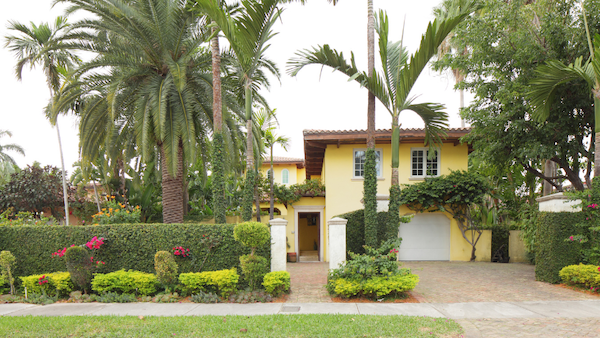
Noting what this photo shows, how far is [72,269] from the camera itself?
8469 millimetres

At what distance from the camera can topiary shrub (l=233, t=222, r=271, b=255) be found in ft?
26.2

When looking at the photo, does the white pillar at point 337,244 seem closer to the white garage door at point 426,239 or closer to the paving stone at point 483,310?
the paving stone at point 483,310

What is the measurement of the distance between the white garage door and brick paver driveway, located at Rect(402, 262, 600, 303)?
2563 millimetres

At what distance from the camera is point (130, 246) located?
29.4ft

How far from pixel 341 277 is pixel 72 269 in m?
6.49

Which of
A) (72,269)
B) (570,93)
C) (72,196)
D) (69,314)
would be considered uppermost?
(570,93)

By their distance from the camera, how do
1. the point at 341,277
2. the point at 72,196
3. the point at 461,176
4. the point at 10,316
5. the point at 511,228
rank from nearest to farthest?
the point at 10,316, the point at 341,277, the point at 461,176, the point at 511,228, the point at 72,196

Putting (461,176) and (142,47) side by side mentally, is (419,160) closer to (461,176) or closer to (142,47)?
(461,176)

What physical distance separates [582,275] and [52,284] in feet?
43.1

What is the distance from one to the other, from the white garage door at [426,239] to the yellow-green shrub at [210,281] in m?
9.78

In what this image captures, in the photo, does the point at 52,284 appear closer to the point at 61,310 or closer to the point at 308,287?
the point at 61,310

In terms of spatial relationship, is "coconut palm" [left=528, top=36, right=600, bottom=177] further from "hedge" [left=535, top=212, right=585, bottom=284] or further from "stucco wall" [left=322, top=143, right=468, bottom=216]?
"stucco wall" [left=322, top=143, right=468, bottom=216]

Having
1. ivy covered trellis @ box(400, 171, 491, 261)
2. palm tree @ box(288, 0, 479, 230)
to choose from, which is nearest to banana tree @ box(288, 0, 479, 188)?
palm tree @ box(288, 0, 479, 230)

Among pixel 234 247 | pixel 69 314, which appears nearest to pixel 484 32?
pixel 234 247
